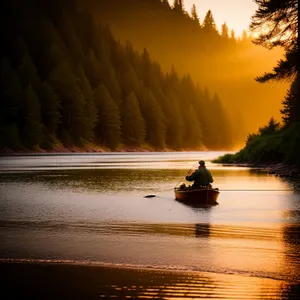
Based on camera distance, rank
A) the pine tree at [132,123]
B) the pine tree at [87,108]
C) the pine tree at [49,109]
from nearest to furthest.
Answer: the pine tree at [49,109], the pine tree at [87,108], the pine tree at [132,123]

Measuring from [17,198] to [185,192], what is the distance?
26.8 ft

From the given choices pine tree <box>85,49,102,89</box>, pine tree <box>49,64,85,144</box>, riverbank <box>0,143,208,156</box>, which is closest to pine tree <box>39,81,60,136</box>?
pine tree <box>49,64,85,144</box>

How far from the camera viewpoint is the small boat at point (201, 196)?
2598 centimetres

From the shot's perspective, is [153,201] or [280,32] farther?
[280,32]

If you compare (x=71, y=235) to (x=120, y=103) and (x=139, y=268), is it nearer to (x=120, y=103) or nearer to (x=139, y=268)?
(x=139, y=268)

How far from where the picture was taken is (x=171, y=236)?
16.8 metres

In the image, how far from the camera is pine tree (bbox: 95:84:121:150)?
414 feet

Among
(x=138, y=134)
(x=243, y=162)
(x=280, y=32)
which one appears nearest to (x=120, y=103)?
(x=138, y=134)

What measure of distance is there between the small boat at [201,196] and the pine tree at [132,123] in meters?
109

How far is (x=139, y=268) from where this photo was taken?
39.8 feet

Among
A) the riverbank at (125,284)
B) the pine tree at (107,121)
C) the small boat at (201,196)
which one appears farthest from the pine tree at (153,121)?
the riverbank at (125,284)

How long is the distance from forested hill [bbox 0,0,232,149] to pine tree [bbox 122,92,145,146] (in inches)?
8.8

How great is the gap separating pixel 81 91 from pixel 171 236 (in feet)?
373

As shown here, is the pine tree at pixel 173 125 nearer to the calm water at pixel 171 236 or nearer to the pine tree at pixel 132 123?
the pine tree at pixel 132 123
